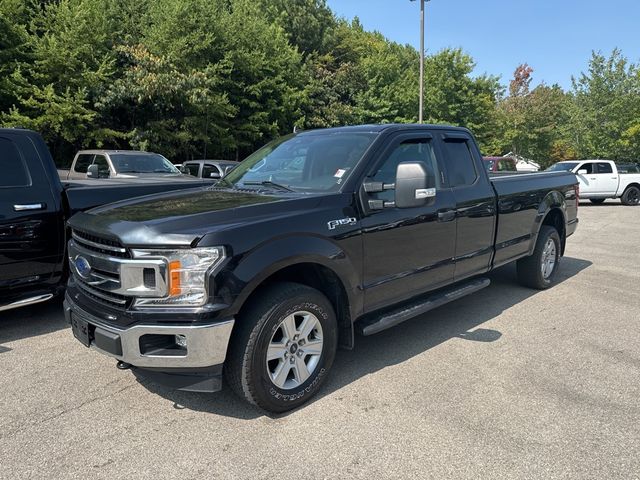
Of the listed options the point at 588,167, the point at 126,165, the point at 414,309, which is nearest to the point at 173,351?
the point at 414,309

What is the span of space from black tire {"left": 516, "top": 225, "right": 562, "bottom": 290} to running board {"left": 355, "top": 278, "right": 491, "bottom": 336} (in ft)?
4.56

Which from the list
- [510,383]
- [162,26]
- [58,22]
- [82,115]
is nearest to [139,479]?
[510,383]

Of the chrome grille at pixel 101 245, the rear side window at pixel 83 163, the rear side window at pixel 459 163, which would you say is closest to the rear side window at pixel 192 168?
the rear side window at pixel 83 163

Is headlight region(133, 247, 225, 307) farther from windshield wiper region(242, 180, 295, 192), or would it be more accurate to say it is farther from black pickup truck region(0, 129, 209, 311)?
black pickup truck region(0, 129, 209, 311)

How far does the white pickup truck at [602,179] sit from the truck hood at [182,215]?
61.1ft

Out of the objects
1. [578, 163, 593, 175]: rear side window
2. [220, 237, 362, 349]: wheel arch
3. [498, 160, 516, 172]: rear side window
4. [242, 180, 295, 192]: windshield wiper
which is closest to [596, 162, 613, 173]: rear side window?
[578, 163, 593, 175]: rear side window

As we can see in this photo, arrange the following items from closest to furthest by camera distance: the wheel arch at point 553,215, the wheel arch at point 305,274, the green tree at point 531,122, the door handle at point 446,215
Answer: the wheel arch at point 305,274 < the door handle at point 446,215 < the wheel arch at point 553,215 < the green tree at point 531,122

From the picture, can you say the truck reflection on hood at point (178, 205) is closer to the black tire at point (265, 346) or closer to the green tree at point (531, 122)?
the black tire at point (265, 346)

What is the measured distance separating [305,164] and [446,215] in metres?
1.34

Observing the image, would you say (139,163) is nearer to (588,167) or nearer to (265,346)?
(265,346)

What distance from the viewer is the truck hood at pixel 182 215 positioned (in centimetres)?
277

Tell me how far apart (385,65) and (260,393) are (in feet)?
108

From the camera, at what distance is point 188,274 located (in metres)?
2.75

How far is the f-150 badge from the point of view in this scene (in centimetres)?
333
